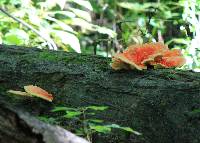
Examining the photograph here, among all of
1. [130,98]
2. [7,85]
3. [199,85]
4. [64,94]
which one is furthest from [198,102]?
[7,85]

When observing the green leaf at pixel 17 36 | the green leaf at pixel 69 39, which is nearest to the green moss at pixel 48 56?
the green leaf at pixel 69 39

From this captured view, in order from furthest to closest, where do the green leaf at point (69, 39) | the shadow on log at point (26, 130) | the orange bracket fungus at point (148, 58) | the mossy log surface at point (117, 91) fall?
1. the green leaf at point (69, 39)
2. the orange bracket fungus at point (148, 58)
3. the mossy log surface at point (117, 91)
4. the shadow on log at point (26, 130)

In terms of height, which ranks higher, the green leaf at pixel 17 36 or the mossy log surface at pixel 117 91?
the green leaf at pixel 17 36

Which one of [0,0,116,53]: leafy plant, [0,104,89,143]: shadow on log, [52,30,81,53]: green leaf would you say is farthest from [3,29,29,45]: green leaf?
[0,104,89,143]: shadow on log

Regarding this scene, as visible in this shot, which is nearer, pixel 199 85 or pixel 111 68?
pixel 199 85

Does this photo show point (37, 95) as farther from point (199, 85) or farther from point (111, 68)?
point (199, 85)

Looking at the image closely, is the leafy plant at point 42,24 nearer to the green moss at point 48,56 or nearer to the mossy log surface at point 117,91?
the green moss at point 48,56

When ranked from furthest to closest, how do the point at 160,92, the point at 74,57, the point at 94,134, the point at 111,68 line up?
the point at 74,57, the point at 111,68, the point at 160,92, the point at 94,134
